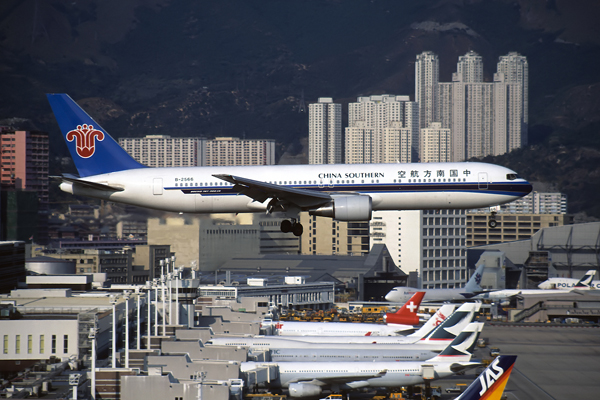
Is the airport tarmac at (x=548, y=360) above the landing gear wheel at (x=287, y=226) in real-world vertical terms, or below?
below

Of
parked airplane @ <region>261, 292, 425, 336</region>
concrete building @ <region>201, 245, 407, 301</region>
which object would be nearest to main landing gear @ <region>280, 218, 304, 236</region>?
parked airplane @ <region>261, 292, 425, 336</region>

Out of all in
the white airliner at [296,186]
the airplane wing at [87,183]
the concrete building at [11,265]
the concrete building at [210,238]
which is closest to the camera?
the white airliner at [296,186]

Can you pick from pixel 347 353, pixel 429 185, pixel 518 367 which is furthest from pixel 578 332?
pixel 429 185

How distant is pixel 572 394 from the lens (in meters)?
68.2

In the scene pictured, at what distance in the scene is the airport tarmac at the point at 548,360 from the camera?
69119 mm

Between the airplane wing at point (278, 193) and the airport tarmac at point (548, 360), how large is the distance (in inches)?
824

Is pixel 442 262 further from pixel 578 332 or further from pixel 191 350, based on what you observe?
pixel 191 350

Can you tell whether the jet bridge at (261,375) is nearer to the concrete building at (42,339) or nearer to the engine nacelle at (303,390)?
the engine nacelle at (303,390)

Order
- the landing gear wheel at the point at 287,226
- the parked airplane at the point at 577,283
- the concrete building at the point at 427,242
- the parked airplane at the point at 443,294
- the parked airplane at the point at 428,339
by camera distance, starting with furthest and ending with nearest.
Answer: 1. the concrete building at the point at 427,242
2. the parked airplane at the point at 577,283
3. the parked airplane at the point at 443,294
4. the parked airplane at the point at 428,339
5. the landing gear wheel at the point at 287,226

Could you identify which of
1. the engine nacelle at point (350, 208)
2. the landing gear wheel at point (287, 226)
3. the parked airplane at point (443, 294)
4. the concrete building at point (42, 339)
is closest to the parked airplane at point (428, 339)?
the concrete building at point (42, 339)

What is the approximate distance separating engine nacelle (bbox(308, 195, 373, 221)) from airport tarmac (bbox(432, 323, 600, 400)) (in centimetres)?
1919

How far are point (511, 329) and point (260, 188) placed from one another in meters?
64.4

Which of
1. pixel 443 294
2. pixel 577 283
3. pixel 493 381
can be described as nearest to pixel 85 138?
pixel 493 381

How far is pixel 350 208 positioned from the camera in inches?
2104
